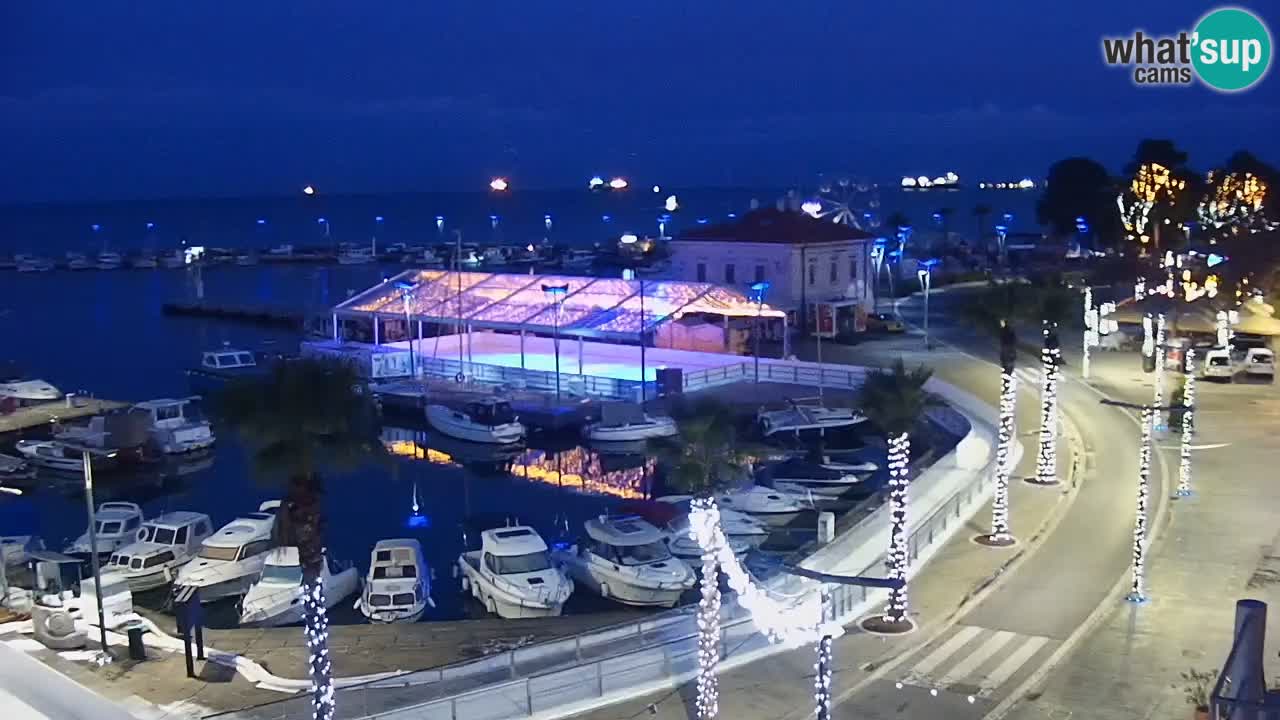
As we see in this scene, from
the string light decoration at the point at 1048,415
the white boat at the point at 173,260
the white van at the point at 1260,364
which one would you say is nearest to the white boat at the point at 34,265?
the white boat at the point at 173,260

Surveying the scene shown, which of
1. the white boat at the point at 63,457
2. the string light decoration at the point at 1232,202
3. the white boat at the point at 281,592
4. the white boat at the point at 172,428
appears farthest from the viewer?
the string light decoration at the point at 1232,202

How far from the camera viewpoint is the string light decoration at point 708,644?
14.7 metres

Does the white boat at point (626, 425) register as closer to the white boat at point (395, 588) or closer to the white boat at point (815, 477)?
the white boat at point (815, 477)

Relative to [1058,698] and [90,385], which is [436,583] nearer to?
[1058,698]

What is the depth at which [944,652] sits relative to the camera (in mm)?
17266

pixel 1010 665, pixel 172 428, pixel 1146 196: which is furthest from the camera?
pixel 1146 196

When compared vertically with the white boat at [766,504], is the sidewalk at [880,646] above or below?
above

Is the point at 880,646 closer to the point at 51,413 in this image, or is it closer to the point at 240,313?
the point at 51,413

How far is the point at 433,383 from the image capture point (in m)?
50.1

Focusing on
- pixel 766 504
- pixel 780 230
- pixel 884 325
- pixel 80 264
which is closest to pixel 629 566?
pixel 766 504

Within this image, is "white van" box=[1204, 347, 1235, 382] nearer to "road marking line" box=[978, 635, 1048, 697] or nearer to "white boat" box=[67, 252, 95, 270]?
"road marking line" box=[978, 635, 1048, 697]

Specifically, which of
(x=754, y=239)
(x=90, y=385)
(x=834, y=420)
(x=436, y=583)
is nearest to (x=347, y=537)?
(x=436, y=583)

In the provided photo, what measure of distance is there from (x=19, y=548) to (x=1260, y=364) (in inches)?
1499

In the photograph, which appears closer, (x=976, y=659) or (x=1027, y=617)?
(x=976, y=659)
